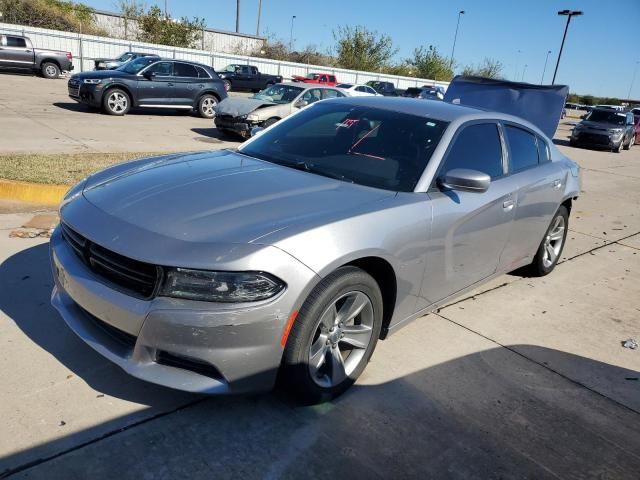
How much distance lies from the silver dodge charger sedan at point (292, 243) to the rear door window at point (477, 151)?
16mm

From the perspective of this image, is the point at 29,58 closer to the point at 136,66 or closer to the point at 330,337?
the point at 136,66

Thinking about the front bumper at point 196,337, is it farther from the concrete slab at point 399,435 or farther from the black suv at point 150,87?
the black suv at point 150,87

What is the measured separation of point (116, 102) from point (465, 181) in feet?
44.7

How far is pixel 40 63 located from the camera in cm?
2428

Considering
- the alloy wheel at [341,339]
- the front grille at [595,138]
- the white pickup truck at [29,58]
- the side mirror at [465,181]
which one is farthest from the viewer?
the white pickup truck at [29,58]

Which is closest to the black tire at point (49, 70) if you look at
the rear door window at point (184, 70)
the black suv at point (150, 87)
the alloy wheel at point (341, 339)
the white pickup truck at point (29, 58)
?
the white pickup truck at point (29, 58)

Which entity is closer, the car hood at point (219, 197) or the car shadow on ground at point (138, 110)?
the car hood at point (219, 197)

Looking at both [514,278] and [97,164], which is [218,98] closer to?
[97,164]

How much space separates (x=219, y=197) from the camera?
284cm

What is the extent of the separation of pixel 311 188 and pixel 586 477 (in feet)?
6.84

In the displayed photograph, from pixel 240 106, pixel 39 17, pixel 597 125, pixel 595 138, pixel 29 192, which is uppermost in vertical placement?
pixel 39 17

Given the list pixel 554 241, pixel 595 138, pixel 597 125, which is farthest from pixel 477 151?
pixel 597 125

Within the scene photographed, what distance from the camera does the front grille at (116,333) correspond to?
98.7 inches

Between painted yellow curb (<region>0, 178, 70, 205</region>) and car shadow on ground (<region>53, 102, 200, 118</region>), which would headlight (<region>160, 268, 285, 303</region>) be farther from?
car shadow on ground (<region>53, 102, 200, 118</region>)
